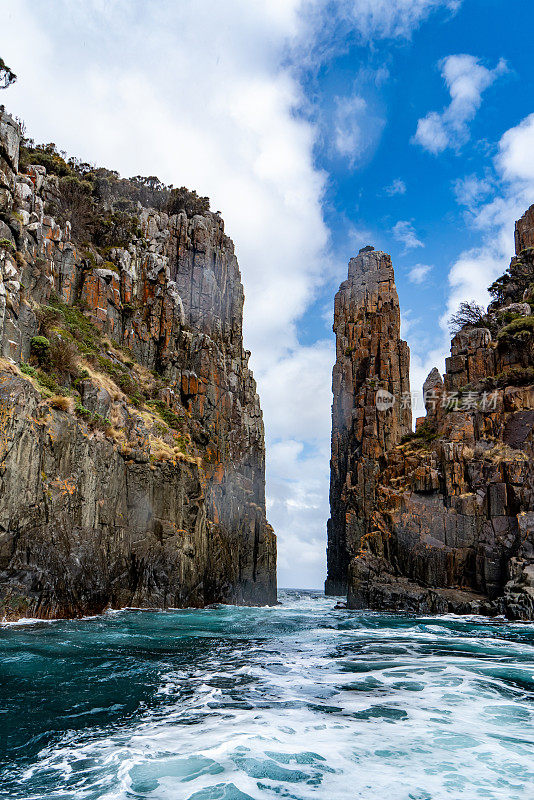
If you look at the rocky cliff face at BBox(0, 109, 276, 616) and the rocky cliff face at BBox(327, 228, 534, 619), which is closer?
the rocky cliff face at BBox(0, 109, 276, 616)

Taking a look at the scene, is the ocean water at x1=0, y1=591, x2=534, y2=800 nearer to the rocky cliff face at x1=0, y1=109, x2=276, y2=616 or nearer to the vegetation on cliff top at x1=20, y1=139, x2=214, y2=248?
the rocky cliff face at x1=0, y1=109, x2=276, y2=616

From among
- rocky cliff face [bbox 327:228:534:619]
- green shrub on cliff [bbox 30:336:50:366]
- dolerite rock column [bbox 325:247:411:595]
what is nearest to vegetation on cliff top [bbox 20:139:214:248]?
green shrub on cliff [bbox 30:336:50:366]

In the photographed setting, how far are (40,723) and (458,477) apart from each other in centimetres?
4184

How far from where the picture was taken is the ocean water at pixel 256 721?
308 inches

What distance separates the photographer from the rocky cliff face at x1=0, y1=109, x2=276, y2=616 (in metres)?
26.9

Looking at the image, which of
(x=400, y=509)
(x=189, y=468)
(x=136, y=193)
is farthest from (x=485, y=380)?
(x=136, y=193)

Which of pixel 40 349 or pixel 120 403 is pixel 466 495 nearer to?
pixel 120 403

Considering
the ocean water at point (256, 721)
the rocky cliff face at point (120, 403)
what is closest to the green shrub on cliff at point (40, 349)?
the rocky cliff face at point (120, 403)

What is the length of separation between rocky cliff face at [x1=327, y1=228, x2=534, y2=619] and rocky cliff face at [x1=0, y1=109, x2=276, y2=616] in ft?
48.5

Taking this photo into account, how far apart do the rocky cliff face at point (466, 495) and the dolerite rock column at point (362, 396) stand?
2207 centimetres

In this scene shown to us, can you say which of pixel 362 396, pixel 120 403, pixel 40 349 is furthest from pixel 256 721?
pixel 362 396

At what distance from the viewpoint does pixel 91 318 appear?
44.3 metres

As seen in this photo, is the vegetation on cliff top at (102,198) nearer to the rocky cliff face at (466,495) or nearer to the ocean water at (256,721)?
the rocky cliff face at (466,495)

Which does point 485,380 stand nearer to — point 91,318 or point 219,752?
point 91,318
